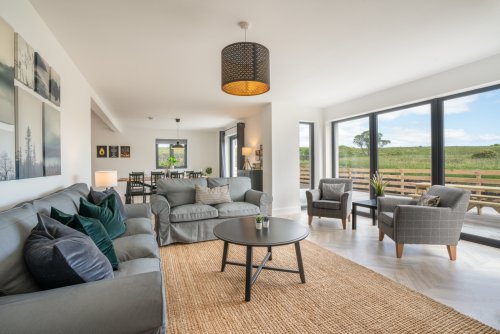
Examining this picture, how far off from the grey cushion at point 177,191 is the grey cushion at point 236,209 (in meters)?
0.49

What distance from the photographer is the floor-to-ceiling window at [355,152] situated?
5.11 metres

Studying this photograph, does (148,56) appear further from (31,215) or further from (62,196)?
(31,215)

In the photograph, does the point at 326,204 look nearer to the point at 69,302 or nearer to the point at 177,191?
the point at 177,191

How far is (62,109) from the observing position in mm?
2723

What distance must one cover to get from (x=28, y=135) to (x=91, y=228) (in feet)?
3.25

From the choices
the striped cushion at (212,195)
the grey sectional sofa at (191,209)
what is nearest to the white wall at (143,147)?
the grey sectional sofa at (191,209)

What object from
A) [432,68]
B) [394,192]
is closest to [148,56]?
[432,68]

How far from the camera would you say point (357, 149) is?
5289mm

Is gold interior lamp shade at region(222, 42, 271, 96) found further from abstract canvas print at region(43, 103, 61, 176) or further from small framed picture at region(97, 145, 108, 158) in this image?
small framed picture at region(97, 145, 108, 158)

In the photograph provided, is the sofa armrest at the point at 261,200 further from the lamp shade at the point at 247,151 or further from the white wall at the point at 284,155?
the lamp shade at the point at 247,151

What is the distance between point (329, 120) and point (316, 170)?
1.22 metres

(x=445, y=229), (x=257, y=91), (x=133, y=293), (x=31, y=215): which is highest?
(x=257, y=91)

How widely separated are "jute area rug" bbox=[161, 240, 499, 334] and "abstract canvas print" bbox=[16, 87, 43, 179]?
1495mm

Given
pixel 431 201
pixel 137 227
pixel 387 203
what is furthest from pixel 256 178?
pixel 137 227
